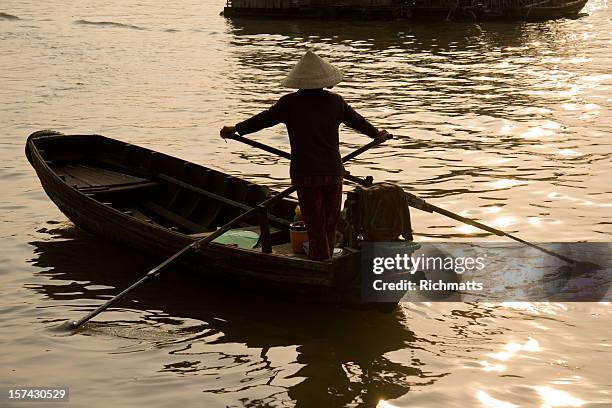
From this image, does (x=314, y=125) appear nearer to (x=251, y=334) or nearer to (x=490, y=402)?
(x=251, y=334)

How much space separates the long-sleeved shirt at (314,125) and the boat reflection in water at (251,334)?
1554mm

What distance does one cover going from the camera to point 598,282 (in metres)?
10.6

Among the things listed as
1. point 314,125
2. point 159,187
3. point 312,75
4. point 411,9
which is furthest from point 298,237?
point 411,9

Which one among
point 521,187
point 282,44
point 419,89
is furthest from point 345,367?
point 282,44

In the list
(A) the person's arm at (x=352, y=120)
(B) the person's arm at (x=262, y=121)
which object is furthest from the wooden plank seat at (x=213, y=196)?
(A) the person's arm at (x=352, y=120)

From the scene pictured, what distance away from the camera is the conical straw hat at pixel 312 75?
9.09 meters

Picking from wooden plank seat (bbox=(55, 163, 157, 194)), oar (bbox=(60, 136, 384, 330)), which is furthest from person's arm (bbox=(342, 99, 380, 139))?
wooden plank seat (bbox=(55, 163, 157, 194))

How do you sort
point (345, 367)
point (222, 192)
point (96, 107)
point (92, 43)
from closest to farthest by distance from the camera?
point (345, 367) → point (222, 192) → point (96, 107) → point (92, 43)

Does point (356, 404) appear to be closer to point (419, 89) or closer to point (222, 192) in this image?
point (222, 192)

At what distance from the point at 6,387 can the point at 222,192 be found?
179 inches

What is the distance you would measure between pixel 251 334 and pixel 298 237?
1203mm

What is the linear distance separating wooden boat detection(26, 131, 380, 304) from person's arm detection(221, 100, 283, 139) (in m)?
1.22

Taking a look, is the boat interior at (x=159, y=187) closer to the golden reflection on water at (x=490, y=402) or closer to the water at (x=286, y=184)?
the water at (x=286, y=184)

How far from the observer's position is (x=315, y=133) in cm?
924
